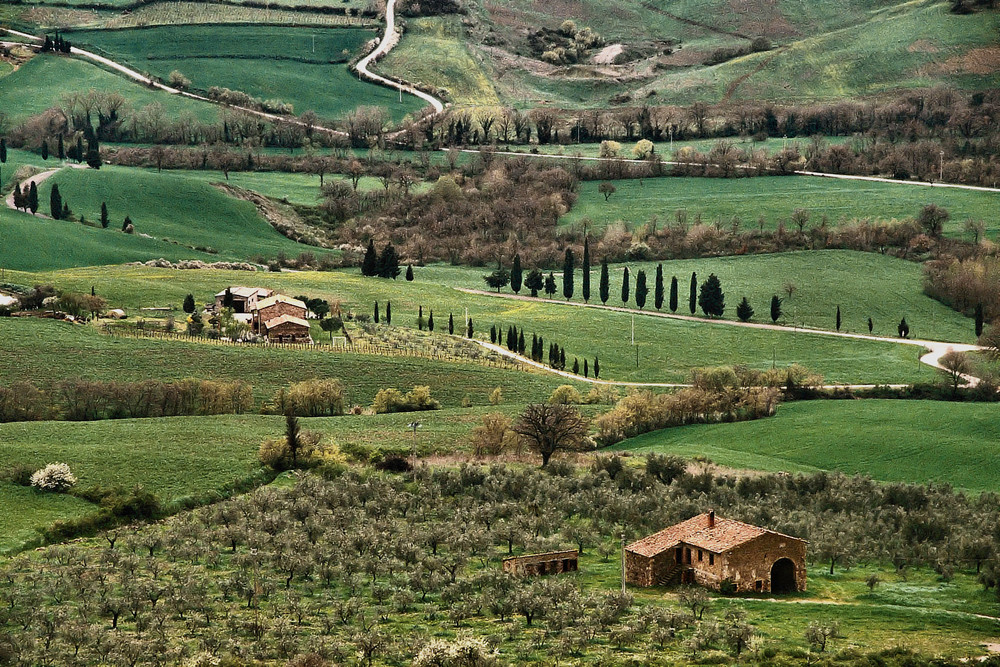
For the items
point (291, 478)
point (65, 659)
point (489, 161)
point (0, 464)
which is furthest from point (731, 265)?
point (65, 659)

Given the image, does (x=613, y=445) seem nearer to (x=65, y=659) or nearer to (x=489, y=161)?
(x=65, y=659)

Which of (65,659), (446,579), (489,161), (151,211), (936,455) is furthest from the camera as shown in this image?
(489,161)

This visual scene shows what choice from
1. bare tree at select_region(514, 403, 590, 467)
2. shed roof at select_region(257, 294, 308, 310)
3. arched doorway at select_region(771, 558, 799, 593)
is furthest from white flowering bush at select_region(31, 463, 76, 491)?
shed roof at select_region(257, 294, 308, 310)

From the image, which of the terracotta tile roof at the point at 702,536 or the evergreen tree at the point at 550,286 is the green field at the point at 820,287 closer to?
the evergreen tree at the point at 550,286

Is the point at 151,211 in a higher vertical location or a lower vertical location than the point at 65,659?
higher

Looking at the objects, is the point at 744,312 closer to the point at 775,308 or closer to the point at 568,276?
the point at 775,308

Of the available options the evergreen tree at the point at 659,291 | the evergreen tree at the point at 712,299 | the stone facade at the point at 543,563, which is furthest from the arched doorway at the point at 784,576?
the evergreen tree at the point at 659,291

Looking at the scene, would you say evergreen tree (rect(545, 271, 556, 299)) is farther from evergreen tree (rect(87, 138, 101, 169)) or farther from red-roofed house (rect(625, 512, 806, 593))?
red-roofed house (rect(625, 512, 806, 593))
